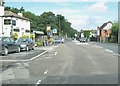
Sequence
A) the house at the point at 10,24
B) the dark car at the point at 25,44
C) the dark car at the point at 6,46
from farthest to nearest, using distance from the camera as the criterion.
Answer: the house at the point at 10,24 → the dark car at the point at 25,44 → the dark car at the point at 6,46

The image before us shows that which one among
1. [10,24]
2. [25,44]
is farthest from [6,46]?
[10,24]

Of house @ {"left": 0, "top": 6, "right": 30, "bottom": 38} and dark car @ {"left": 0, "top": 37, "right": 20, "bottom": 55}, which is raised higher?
house @ {"left": 0, "top": 6, "right": 30, "bottom": 38}

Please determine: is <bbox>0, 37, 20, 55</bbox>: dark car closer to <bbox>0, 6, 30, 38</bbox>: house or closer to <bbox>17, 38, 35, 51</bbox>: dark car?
<bbox>17, 38, 35, 51</bbox>: dark car

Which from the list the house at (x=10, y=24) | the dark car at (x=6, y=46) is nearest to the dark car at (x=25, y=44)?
the dark car at (x=6, y=46)

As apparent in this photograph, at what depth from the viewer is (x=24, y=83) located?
11852mm

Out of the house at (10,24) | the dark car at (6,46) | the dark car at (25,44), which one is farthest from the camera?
the house at (10,24)

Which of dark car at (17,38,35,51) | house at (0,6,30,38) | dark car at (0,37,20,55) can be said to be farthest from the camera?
house at (0,6,30,38)

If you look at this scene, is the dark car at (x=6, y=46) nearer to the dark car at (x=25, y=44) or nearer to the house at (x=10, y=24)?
the dark car at (x=25, y=44)

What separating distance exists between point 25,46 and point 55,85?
940 inches

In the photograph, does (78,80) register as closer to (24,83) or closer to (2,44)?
(24,83)

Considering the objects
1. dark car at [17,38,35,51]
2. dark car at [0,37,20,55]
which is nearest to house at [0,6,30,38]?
dark car at [17,38,35,51]

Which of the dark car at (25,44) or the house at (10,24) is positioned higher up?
the house at (10,24)

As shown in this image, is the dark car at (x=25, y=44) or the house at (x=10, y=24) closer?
the dark car at (x=25, y=44)

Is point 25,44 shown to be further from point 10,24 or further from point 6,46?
point 10,24
